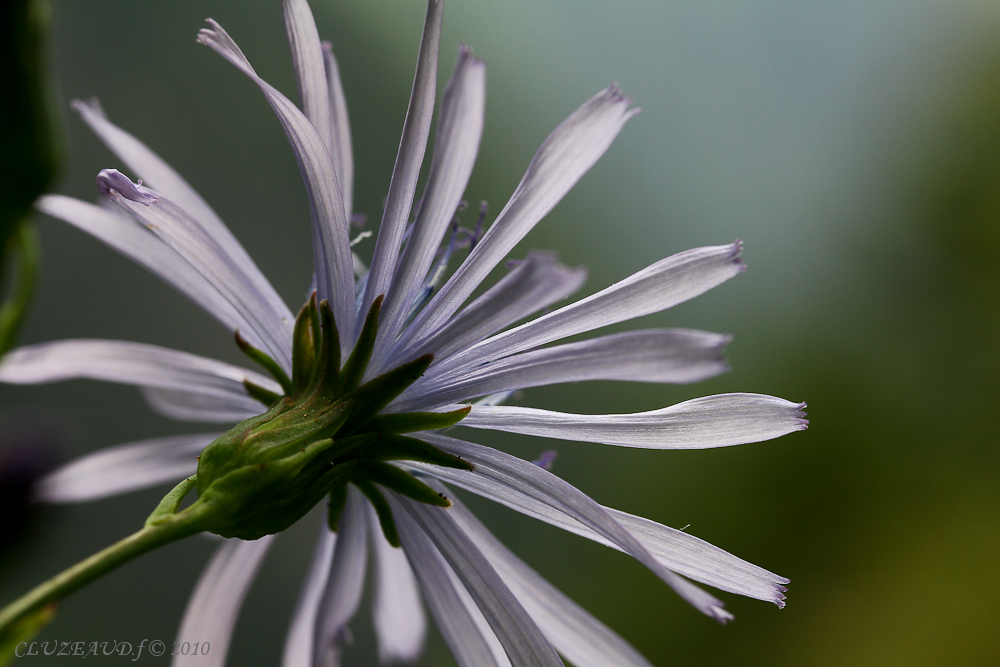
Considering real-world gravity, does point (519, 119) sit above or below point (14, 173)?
above

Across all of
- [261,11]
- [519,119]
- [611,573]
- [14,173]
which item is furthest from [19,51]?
[519,119]

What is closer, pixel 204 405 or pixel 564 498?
pixel 564 498

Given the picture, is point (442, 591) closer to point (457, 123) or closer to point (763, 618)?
point (457, 123)

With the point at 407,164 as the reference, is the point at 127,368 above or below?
below

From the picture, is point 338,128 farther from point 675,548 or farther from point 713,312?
point 713,312

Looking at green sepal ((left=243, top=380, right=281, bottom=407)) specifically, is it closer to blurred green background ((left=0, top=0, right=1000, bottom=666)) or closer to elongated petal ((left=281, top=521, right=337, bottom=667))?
elongated petal ((left=281, top=521, right=337, bottom=667))

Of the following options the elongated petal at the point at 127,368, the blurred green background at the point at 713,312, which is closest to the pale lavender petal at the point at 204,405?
the elongated petal at the point at 127,368

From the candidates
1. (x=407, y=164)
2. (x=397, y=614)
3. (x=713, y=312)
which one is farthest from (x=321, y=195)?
(x=713, y=312)
